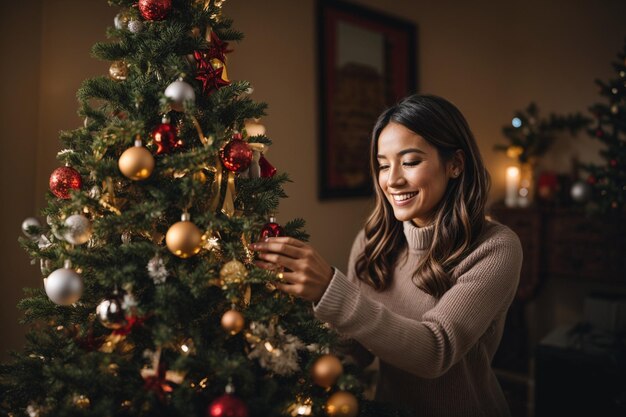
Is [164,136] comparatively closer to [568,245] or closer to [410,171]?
[410,171]

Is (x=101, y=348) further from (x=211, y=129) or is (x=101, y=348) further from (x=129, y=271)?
(x=211, y=129)

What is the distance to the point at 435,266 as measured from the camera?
139 cm

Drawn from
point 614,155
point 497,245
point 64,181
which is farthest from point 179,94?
point 614,155

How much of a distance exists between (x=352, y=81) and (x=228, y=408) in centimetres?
244

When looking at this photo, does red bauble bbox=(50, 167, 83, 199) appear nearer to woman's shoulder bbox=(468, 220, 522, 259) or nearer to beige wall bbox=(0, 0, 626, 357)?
beige wall bbox=(0, 0, 626, 357)

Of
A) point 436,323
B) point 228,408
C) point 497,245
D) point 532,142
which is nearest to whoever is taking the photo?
point 228,408

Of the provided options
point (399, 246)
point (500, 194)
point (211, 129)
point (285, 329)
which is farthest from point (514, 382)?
point (211, 129)

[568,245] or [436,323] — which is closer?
[436,323]

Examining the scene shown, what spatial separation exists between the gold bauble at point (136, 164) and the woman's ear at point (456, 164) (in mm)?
873

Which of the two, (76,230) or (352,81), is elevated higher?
(352,81)

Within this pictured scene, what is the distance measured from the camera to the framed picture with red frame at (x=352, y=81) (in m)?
2.83

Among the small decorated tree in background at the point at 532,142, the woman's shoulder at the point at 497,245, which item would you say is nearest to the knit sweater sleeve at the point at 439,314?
the woman's shoulder at the point at 497,245

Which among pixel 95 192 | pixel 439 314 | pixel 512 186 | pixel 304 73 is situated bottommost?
pixel 439 314

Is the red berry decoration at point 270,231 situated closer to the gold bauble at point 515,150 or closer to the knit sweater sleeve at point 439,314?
the knit sweater sleeve at point 439,314
